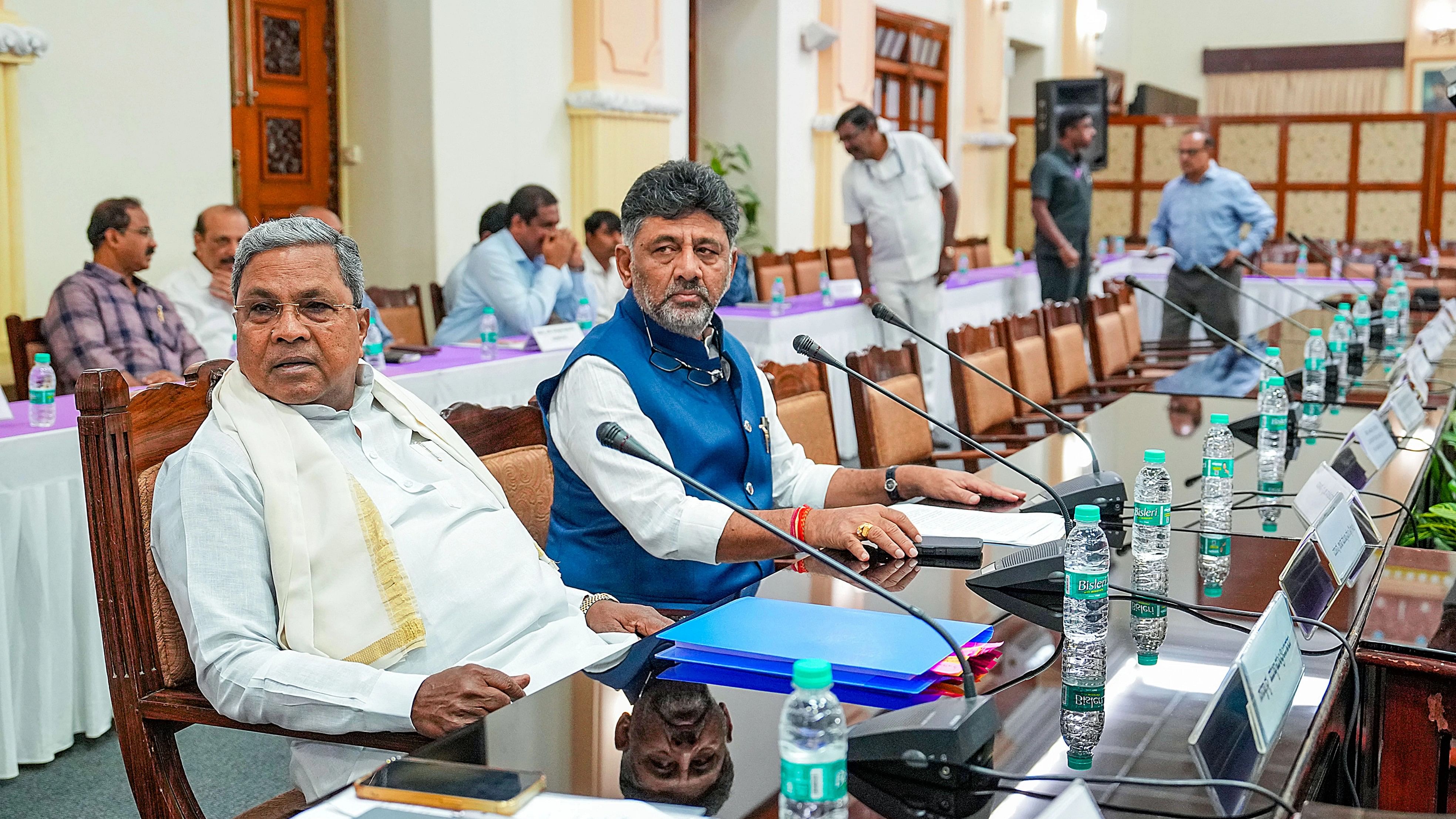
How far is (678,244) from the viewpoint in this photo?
6.39 ft

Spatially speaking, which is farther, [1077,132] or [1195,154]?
[1077,132]

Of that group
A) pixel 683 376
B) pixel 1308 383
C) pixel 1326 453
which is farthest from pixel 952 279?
pixel 683 376

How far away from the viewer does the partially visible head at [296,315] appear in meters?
1.54

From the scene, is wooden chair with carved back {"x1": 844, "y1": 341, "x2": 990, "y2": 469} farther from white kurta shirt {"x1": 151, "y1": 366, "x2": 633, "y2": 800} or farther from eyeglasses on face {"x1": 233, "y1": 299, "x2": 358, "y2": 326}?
eyeglasses on face {"x1": 233, "y1": 299, "x2": 358, "y2": 326}

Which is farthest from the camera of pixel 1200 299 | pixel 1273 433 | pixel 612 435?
pixel 1200 299

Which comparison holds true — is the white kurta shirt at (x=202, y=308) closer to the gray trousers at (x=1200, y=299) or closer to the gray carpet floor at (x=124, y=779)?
the gray carpet floor at (x=124, y=779)

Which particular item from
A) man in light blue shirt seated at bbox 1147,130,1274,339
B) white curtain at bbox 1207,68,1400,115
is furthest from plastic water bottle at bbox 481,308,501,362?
white curtain at bbox 1207,68,1400,115

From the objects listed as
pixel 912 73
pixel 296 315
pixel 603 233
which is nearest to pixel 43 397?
pixel 296 315

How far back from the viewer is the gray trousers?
6.82 m

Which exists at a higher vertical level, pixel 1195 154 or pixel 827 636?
pixel 1195 154

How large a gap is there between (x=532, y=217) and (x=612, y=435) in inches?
145

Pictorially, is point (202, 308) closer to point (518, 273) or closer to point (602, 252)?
point (518, 273)

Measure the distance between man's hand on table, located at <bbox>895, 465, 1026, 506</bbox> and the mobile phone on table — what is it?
112 centimetres

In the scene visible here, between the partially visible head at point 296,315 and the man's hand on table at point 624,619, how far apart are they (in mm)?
418
